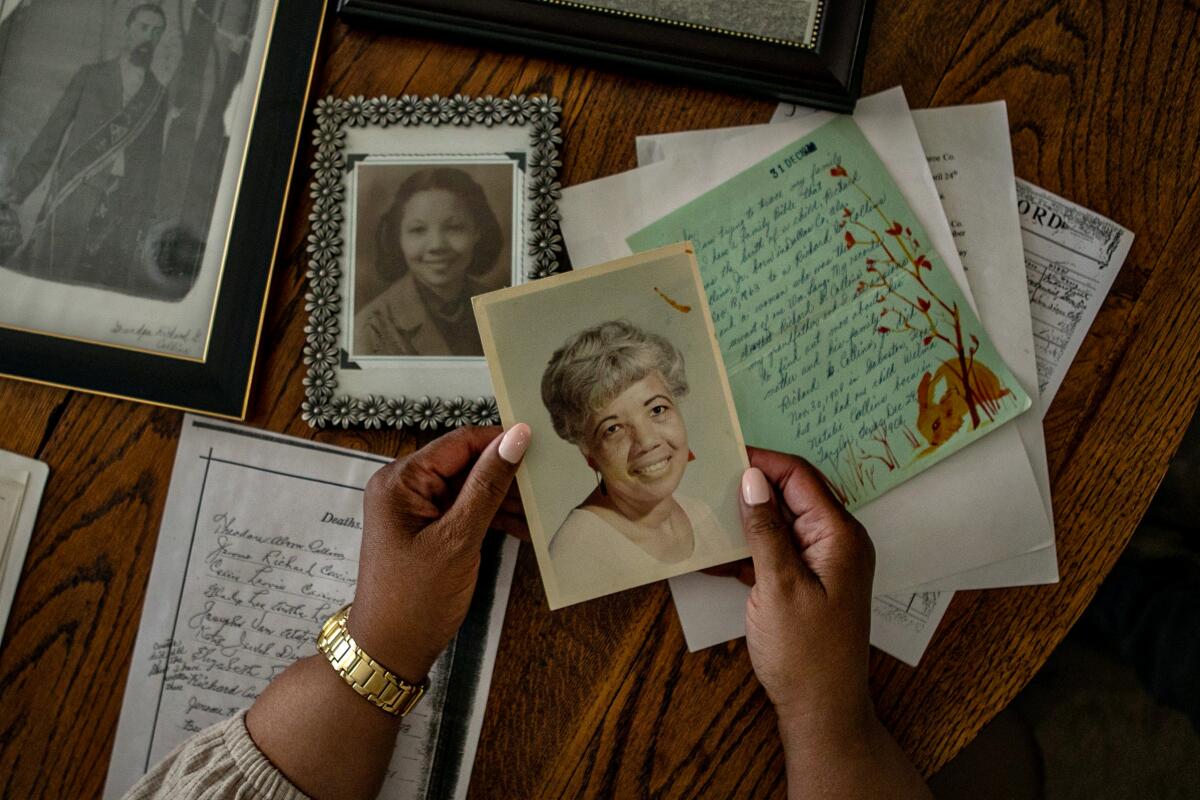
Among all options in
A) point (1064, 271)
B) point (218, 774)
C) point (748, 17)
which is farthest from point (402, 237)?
point (1064, 271)

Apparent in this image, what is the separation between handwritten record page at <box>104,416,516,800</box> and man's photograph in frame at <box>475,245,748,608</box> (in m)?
0.18

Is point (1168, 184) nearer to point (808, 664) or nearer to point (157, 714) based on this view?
point (808, 664)

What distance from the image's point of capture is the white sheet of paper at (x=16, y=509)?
30.3 inches

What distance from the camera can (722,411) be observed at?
69cm

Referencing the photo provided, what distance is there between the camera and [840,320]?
A: 0.76 m

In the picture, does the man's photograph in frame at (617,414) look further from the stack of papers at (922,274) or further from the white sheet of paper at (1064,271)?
the white sheet of paper at (1064,271)

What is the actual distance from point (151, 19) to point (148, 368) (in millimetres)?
332

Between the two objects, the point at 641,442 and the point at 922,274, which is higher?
the point at 922,274

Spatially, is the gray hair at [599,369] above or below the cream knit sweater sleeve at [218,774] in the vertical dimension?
above

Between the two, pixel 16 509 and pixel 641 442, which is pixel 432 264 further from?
pixel 16 509

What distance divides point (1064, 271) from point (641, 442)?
44 centimetres

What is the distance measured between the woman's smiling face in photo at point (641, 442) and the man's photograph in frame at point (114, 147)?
0.40m

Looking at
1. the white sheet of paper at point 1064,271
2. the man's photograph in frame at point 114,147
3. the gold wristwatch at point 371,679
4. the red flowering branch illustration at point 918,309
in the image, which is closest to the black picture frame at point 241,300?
the man's photograph in frame at point 114,147

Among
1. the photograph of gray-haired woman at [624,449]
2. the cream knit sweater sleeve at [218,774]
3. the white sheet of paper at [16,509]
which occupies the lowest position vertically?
the cream knit sweater sleeve at [218,774]
